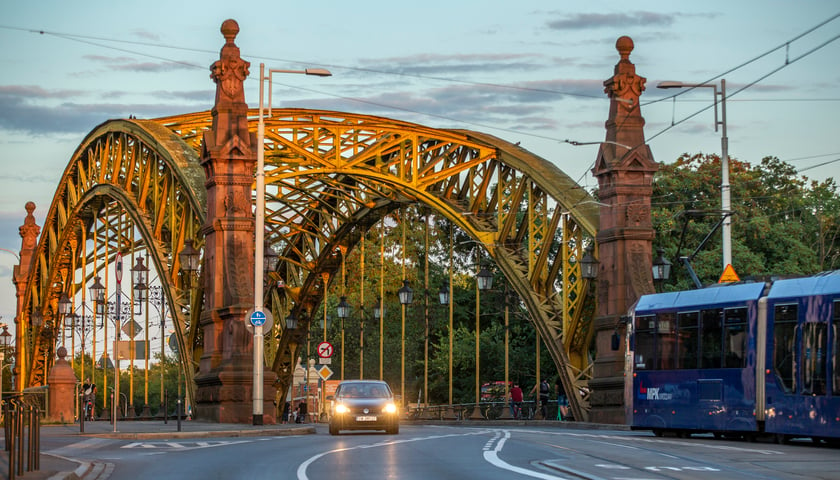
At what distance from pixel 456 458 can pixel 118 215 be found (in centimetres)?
4373

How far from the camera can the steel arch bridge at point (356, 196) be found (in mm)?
41625

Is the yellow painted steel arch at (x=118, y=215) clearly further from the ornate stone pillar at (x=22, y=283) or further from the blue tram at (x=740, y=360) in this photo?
the blue tram at (x=740, y=360)

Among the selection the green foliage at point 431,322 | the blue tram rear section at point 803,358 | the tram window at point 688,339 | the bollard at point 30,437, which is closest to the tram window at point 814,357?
the blue tram rear section at point 803,358

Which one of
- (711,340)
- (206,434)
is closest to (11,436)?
(206,434)

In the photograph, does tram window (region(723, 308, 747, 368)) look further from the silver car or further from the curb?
the curb

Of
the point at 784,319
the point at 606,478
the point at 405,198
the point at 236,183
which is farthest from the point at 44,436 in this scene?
the point at 405,198

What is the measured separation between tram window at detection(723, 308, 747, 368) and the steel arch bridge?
13.0 m

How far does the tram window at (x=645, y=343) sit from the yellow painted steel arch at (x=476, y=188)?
9944 millimetres

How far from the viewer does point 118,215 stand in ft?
202

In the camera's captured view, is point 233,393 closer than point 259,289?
No

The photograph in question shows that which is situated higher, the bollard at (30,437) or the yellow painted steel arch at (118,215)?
the yellow painted steel arch at (118,215)

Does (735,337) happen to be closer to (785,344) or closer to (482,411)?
(785,344)

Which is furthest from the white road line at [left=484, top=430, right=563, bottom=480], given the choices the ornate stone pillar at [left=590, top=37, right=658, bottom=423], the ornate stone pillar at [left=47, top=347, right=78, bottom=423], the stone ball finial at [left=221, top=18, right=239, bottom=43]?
the ornate stone pillar at [left=47, top=347, right=78, bottom=423]

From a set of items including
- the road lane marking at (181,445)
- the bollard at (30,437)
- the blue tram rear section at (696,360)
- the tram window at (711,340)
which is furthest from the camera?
the tram window at (711,340)
